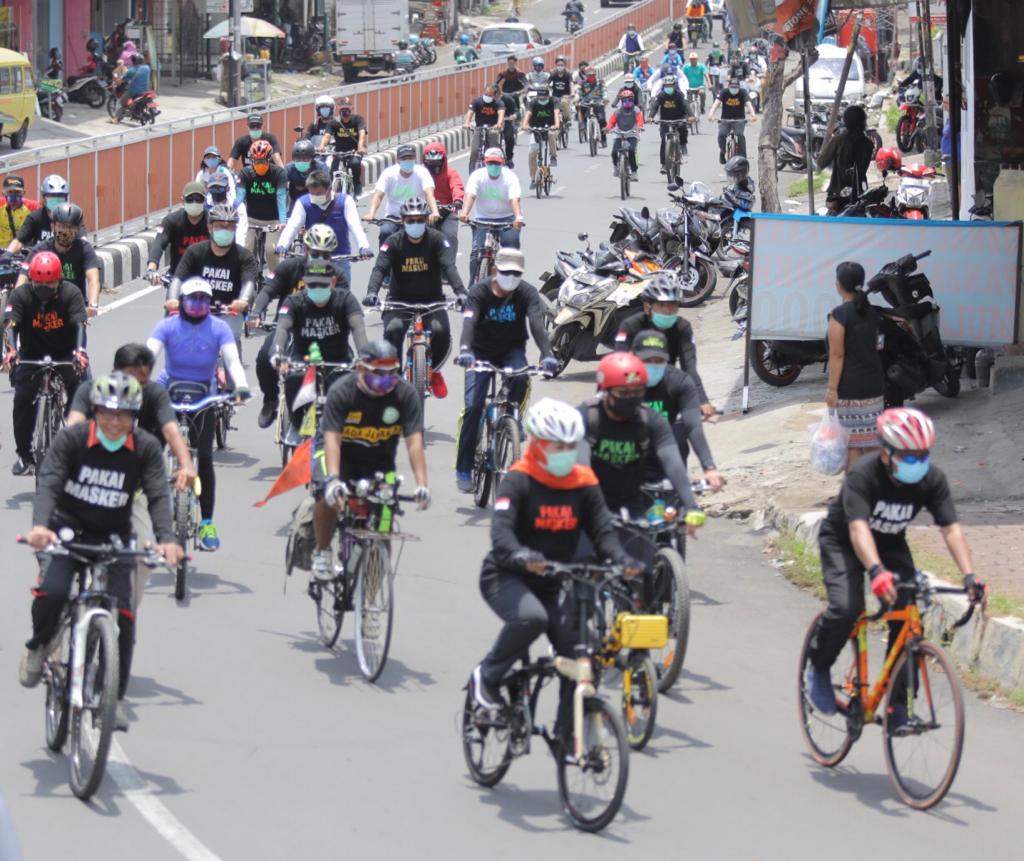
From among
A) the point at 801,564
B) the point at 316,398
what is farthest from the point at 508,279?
the point at 801,564

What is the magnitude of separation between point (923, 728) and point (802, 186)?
26071mm

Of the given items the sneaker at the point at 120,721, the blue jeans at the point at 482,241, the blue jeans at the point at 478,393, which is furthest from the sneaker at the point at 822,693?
the blue jeans at the point at 482,241

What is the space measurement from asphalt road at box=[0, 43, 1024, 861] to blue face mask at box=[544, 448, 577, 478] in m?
1.43

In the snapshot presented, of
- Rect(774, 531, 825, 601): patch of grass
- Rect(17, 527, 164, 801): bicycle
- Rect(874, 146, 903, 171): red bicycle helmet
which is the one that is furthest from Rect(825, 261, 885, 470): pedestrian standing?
Rect(874, 146, 903, 171): red bicycle helmet

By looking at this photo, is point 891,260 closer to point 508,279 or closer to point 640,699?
point 508,279

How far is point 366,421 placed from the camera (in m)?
10.1

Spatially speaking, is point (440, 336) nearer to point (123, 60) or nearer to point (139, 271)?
point (139, 271)

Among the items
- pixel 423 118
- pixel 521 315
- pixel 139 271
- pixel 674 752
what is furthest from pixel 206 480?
pixel 423 118

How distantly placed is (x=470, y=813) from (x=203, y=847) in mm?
1142

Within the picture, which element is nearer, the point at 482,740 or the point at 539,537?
the point at 539,537

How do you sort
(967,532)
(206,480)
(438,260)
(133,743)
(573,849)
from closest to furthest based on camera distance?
1. (573,849)
2. (133,743)
3. (206,480)
4. (967,532)
5. (438,260)

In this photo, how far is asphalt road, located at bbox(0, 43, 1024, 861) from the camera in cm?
779

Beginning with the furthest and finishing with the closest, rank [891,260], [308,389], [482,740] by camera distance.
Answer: [891,260], [308,389], [482,740]

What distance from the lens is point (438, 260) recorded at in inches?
600
